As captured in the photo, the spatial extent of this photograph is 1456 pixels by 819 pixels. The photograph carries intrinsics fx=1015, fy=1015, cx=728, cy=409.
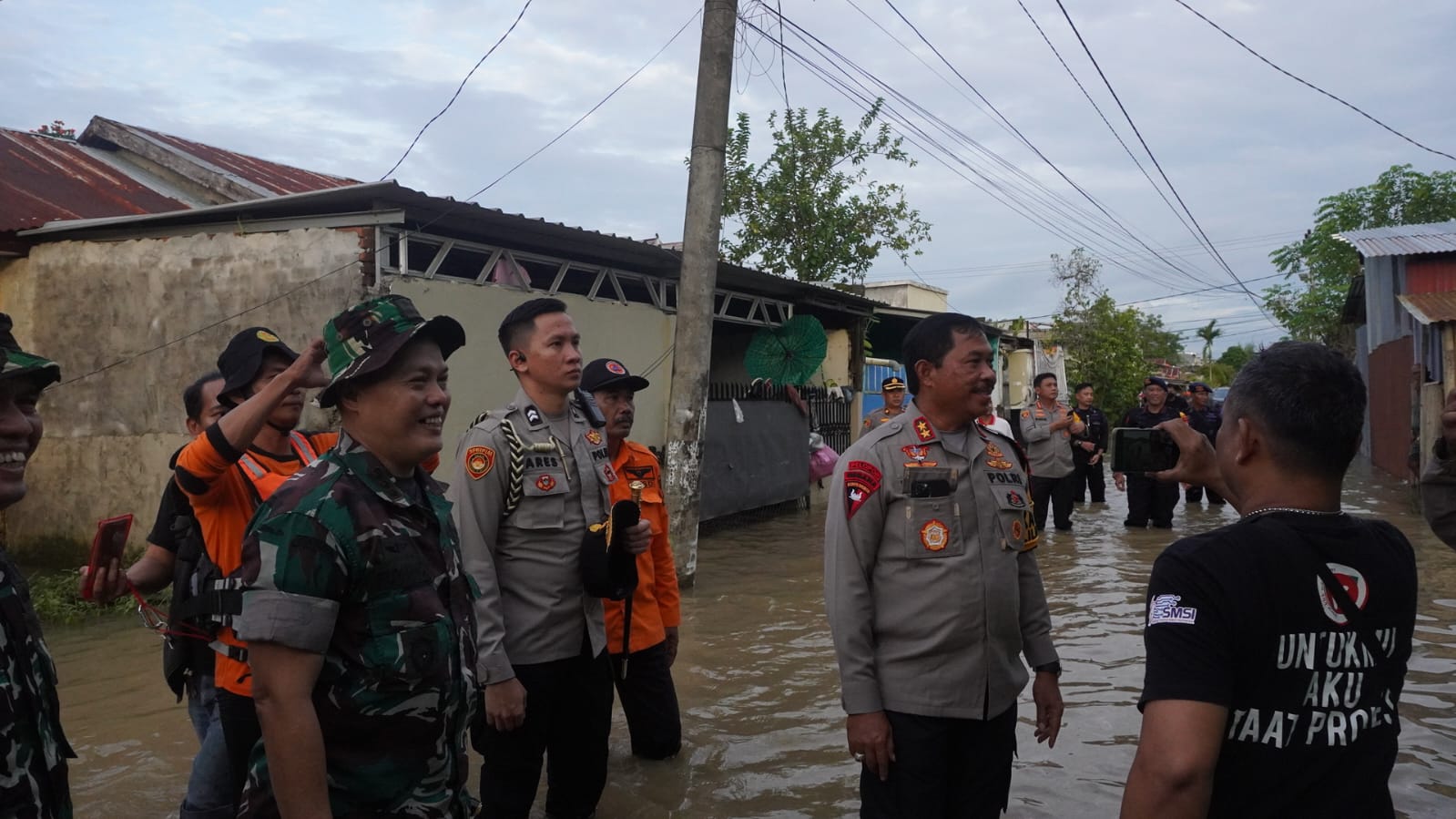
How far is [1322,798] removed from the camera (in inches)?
72.2

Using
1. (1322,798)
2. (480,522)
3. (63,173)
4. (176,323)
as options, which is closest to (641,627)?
(480,522)

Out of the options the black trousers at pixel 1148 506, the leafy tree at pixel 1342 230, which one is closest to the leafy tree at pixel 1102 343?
the leafy tree at pixel 1342 230

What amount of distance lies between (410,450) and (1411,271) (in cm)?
1968

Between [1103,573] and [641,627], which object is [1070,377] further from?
[641,627]

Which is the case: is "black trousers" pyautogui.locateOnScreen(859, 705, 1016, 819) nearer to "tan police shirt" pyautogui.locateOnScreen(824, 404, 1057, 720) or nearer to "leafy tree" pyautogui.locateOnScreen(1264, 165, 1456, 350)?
"tan police shirt" pyautogui.locateOnScreen(824, 404, 1057, 720)

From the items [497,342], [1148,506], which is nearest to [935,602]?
[497,342]

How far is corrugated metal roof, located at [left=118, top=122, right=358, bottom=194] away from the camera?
13.9 m

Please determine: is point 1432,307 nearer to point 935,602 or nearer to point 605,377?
point 605,377

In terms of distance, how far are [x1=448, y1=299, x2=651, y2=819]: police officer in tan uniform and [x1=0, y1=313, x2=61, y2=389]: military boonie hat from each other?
1552 mm

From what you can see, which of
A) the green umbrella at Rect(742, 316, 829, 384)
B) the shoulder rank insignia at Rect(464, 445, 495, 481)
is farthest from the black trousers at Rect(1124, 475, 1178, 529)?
the shoulder rank insignia at Rect(464, 445, 495, 481)

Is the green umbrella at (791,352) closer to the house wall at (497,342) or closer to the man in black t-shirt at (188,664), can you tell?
the house wall at (497,342)

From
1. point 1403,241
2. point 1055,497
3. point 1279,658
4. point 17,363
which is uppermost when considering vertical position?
point 1403,241

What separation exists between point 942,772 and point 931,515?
75 centimetres

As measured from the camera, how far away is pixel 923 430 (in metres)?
3.19
